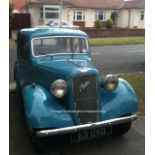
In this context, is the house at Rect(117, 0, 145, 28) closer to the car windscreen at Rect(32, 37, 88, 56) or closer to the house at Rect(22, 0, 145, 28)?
the house at Rect(22, 0, 145, 28)

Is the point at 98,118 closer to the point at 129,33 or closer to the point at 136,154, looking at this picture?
the point at 136,154

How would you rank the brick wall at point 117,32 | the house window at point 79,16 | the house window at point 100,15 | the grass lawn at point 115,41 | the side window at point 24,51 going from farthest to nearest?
the house window at point 100,15 → the house window at point 79,16 → the brick wall at point 117,32 → the grass lawn at point 115,41 → the side window at point 24,51

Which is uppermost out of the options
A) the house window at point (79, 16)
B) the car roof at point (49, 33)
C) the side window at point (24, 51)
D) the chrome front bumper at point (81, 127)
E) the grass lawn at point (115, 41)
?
the house window at point (79, 16)

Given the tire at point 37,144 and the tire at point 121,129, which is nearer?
the tire at point 37,144

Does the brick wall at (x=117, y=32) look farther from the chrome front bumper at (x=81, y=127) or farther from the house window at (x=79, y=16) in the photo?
the chrome front bumper at (x=81, y=127)

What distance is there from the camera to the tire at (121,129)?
3988 millimetres

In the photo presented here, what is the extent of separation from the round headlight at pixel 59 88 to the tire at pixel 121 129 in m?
1.05

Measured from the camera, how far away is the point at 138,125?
450 centimetres

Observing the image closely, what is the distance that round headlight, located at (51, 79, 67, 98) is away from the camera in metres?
3.45

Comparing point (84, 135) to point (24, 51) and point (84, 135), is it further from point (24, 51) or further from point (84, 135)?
point (24, 51)

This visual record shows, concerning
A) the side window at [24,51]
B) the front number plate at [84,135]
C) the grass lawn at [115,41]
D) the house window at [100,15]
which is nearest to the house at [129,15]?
the house window at [100,15]

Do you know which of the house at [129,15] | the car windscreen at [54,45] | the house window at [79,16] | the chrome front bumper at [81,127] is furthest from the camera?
the house at [129,15]

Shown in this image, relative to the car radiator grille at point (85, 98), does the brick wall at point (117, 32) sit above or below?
above

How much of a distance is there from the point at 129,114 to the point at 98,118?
19.6 inches
